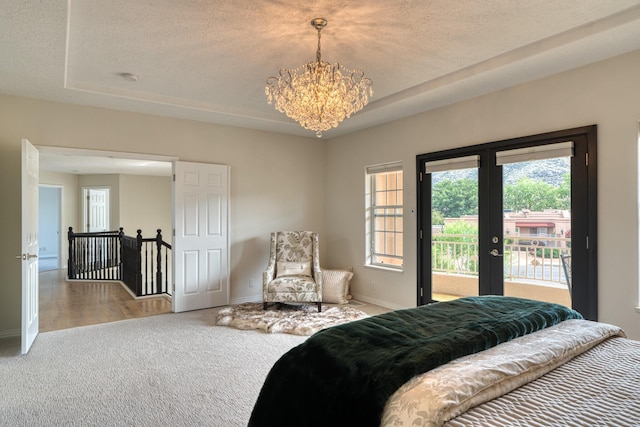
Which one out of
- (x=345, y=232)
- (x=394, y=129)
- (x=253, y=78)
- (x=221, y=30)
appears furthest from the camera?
(x=345, y=232)

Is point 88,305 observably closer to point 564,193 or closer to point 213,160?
point 213,160

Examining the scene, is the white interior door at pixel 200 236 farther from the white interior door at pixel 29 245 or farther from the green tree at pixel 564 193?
the green tree at pixel 564 193

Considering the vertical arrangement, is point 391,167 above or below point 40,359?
above

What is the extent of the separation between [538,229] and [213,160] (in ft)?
13.6

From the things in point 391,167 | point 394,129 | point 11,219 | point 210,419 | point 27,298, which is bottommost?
point 210,419

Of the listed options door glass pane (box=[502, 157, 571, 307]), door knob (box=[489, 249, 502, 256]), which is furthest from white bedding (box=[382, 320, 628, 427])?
door knob (box=[489, 249, 502, 256])

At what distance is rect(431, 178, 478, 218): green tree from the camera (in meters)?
4.26

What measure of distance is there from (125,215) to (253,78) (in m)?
7.30

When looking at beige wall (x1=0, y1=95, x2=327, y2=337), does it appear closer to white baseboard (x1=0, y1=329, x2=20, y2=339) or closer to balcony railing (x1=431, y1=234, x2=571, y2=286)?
white baseboard (x1=0, y1=329, x2=20, y2=339)

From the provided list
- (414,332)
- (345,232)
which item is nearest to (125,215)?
(345,232)

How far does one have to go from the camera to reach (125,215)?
31.4 feet

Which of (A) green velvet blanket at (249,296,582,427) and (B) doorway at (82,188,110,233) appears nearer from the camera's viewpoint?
(A) green velvet blanket at (249,296,582,427)

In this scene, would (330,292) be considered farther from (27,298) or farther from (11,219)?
(11,219)

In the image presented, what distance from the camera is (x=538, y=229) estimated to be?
3.64m
